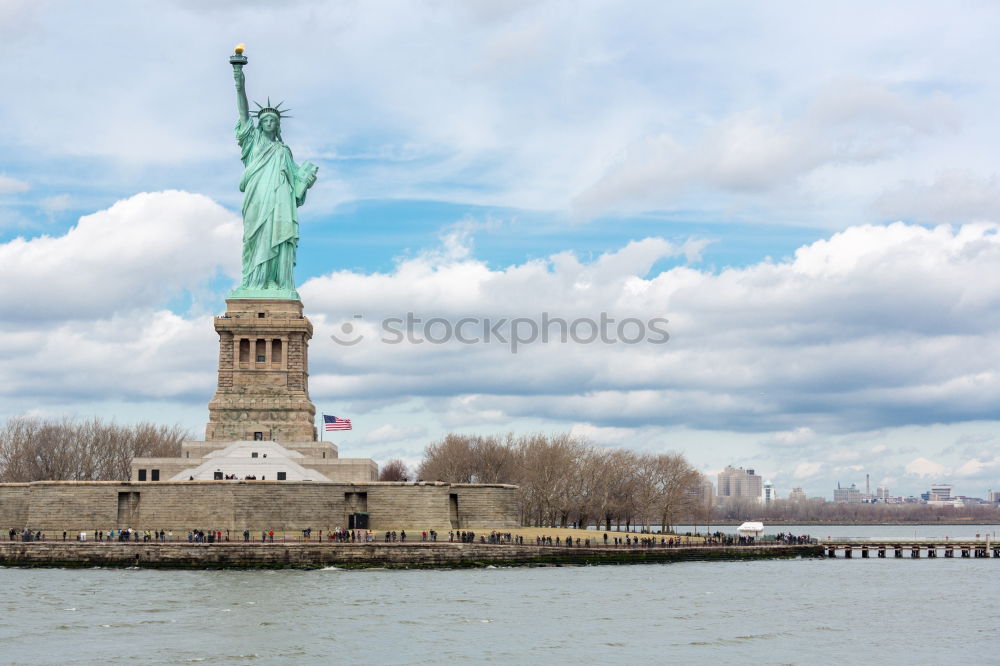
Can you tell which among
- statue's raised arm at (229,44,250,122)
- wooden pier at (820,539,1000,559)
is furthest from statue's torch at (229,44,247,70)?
wooden pier at (820,539,1000,559)

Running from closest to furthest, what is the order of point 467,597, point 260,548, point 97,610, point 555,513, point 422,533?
point 97,610
point 467,597
point 260,548
point 422,533
point 555,513

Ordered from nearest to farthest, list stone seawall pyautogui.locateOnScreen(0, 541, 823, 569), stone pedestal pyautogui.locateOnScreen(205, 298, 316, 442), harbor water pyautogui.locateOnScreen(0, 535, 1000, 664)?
harbor water pyautogui.locateOnScreen(0, 535, 1000, 664), stone seawall pyautogui.locateOnScreen(0, 541, 823, 569), stone pedestal pyautogui.locateOnScreen(205, 298, 316, 442)

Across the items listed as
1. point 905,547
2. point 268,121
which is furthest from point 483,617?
point 905,547

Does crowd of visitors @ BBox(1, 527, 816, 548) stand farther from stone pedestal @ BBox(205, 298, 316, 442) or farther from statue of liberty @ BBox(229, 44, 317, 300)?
statue of liberty @ BBox(229, 44, 317, 300)

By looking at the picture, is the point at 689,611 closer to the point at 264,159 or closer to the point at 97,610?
the point at 97,610

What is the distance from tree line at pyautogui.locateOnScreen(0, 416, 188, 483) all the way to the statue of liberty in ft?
68.3

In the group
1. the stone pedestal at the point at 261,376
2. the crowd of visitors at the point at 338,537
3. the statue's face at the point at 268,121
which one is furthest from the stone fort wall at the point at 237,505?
the statue's face at the point at 268,121

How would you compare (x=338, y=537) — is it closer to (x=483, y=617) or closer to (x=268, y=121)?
(x=483, y=617)

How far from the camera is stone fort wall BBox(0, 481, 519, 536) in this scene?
67.8m

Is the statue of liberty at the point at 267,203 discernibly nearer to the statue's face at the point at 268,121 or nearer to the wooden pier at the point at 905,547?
the statue's face at the point at 268,121

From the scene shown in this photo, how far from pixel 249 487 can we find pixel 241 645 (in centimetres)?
2788

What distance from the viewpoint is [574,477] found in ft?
314

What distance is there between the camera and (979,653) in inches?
1623

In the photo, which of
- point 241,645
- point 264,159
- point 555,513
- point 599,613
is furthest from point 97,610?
point 555,513
